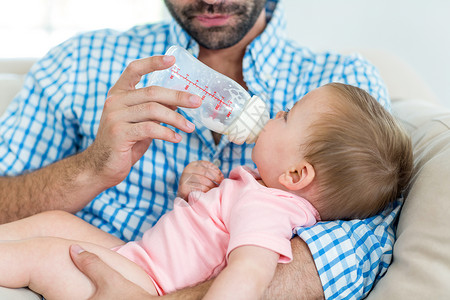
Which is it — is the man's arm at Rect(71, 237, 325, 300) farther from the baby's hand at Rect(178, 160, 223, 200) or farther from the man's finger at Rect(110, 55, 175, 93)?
the man's finger at Rect(110, 55, 175, 93)

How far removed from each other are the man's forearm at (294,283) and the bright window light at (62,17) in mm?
3454

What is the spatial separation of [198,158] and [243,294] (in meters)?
0.65

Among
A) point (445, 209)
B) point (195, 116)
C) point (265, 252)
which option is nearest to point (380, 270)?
point (445, 209)

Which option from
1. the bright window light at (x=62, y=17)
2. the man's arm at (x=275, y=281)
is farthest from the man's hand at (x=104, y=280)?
the bright window light at (x=62, y=17)

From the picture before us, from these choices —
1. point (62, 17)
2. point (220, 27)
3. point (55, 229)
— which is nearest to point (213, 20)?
point (220, 27)

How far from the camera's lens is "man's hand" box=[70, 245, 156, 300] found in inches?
38.3

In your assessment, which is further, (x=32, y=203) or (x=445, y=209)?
(x=32, y=203)

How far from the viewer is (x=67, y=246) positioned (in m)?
1.06

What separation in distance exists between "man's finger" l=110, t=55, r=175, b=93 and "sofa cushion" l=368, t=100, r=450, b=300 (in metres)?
0.62

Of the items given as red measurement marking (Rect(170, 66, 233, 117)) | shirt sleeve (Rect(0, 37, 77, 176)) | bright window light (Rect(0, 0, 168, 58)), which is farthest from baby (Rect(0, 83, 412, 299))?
bright window light (Rect(0, 0, 168, 58))

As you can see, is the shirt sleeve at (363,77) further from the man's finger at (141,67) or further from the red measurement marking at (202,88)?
the man's finger at (141,67)

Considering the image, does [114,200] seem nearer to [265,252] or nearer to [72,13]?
[265,252]

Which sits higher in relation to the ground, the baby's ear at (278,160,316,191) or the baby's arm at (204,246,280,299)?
the baby's ear at (278,160,316,191)

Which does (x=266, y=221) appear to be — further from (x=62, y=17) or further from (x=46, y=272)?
(x=62, y=17)
